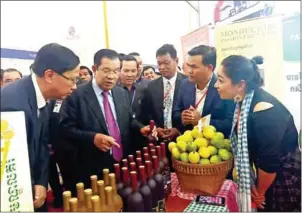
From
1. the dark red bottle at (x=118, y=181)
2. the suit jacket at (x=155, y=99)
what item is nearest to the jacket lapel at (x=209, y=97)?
the suit jacket at (x=155, y=99)

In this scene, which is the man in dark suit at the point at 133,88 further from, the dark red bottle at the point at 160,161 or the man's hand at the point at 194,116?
the man's hand at the point at 194,116

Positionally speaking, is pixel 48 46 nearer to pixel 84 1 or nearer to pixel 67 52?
pixel 67 52

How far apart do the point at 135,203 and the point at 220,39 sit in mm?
777

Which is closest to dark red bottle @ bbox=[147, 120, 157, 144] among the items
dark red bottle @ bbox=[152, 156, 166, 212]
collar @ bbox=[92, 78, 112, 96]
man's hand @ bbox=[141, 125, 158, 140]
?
man's hand @ bbox=[141, 125, 158, 140]

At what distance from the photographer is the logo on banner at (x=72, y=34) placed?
115 cm

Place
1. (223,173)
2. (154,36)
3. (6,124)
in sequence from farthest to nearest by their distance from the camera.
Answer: (154,36) < (223,173) < (6,124)

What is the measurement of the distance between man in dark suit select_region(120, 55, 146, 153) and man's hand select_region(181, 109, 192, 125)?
0.19 m

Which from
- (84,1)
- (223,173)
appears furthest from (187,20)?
(223,173)

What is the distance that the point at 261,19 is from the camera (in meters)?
1.31

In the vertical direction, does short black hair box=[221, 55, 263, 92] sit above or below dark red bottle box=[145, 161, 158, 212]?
above

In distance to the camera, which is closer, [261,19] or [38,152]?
Answer: [38,152]

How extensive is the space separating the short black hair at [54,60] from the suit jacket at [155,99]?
352mm

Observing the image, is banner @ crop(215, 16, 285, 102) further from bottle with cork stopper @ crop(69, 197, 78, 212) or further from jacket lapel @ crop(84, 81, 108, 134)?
bottle with cork stopper @ crop(69, 197, 78, 212)

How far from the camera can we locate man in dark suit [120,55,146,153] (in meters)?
1.23
